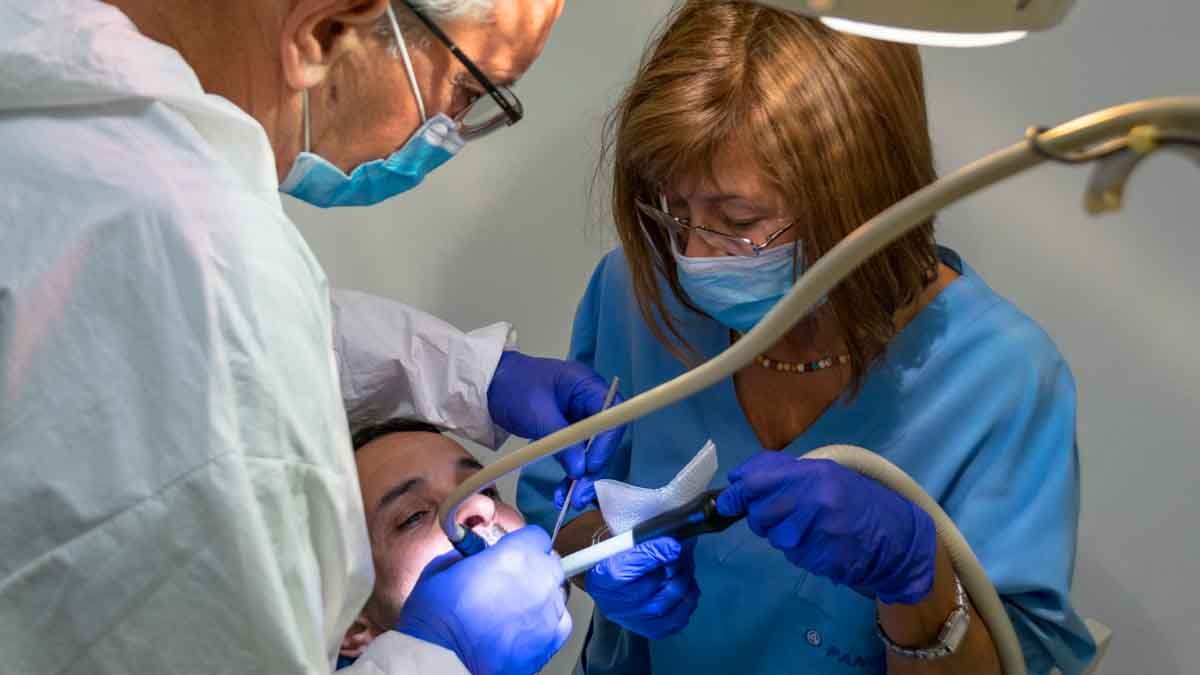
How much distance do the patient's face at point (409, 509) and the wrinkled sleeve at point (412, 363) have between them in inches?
2.3

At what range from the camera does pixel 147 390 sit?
86 cm

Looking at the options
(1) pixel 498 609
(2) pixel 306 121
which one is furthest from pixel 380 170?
(1) pixel 498 609

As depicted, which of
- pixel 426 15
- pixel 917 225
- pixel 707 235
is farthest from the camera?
pixel 707 235

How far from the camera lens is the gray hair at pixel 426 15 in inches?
42.4

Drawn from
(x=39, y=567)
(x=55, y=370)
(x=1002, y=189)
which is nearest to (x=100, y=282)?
(x=55, y=370)

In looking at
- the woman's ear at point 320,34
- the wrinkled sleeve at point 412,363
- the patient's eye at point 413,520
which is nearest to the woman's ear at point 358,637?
the patient's eye at point 413,520

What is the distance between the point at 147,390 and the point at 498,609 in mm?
632

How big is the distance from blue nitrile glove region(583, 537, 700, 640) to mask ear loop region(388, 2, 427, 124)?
557 millimetres

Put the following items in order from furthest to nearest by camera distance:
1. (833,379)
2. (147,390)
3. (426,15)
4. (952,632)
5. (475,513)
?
(475,513) < (833,379) < (952,632) < (426,15) < (147,390)

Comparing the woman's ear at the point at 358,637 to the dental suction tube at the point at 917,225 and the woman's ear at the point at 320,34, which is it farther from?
the woman's ear at the point at 320,34

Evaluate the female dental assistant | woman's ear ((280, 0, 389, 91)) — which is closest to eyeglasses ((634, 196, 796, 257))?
the female dental assistant

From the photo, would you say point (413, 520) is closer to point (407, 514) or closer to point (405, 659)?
point (407, 514)

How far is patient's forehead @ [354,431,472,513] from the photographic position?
69.5 inches

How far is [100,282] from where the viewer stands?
0.86 m
